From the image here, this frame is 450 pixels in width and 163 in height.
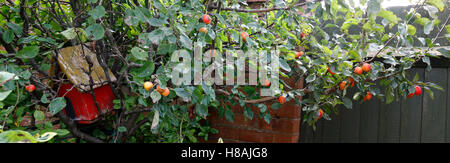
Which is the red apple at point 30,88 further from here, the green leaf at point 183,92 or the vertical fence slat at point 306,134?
the vertical fence slat at point 306,134

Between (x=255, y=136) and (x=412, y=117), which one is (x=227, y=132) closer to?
(x=255, y=136)

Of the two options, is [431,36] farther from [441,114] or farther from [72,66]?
[72,66]

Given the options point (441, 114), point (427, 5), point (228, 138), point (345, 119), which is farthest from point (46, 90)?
point (441, 114)

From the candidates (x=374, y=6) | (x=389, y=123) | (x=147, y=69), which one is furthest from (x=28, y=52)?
(x=389, y=123)

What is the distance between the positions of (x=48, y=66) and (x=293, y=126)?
1380 mm

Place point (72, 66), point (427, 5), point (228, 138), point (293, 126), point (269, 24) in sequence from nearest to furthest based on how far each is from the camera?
point (427, 5)
point (72, 66)
point (269, 24)
point (293, 126)
point (228, 138)

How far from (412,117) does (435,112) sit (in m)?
0.12

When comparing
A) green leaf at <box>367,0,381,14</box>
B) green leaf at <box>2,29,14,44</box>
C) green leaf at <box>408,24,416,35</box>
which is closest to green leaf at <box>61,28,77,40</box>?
green leaf at <box>2,29,14,44</box>

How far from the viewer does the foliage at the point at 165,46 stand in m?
0.93

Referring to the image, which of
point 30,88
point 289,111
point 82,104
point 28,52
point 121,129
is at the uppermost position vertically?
point 28,52

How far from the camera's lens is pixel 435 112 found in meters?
1.69

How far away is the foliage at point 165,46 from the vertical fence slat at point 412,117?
19.2 inches

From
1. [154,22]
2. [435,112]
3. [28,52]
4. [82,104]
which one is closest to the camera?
[154,22]
